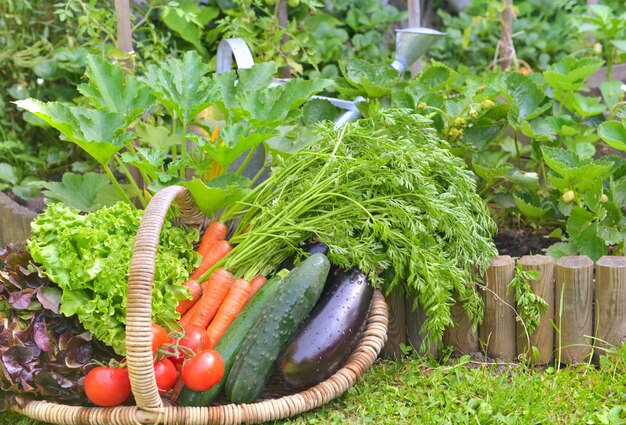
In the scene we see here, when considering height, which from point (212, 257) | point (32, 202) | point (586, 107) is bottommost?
point (32, 202)

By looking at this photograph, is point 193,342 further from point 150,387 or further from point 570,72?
point 570,72

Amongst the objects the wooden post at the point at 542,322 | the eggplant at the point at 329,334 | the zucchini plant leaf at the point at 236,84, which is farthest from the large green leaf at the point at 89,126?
the wooden post at the point at 542,322

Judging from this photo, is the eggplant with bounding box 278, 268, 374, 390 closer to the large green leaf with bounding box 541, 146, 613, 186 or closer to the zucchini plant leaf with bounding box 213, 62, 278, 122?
the zucchini plant leaf with bounding box 213, 62, 278, 122

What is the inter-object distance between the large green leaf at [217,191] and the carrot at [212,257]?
4.9 inches

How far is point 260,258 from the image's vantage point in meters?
2.62

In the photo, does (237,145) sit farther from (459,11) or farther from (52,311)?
(459,11)

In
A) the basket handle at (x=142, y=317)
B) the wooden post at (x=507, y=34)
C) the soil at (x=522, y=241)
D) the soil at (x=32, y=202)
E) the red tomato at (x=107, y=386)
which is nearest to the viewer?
the basket handle at (x=142, y=317)

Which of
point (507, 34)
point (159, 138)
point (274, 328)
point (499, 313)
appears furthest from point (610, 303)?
point (507, 34)

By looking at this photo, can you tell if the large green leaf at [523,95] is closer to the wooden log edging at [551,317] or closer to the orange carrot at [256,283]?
the wooden log edging at [551,317]

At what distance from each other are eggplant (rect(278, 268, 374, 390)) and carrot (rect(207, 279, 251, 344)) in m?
0.24

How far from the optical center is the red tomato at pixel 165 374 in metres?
2.22

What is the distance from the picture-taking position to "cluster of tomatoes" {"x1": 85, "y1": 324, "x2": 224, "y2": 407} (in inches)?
85.4

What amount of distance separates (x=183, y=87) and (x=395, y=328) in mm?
1131

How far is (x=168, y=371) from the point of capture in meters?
2.24
